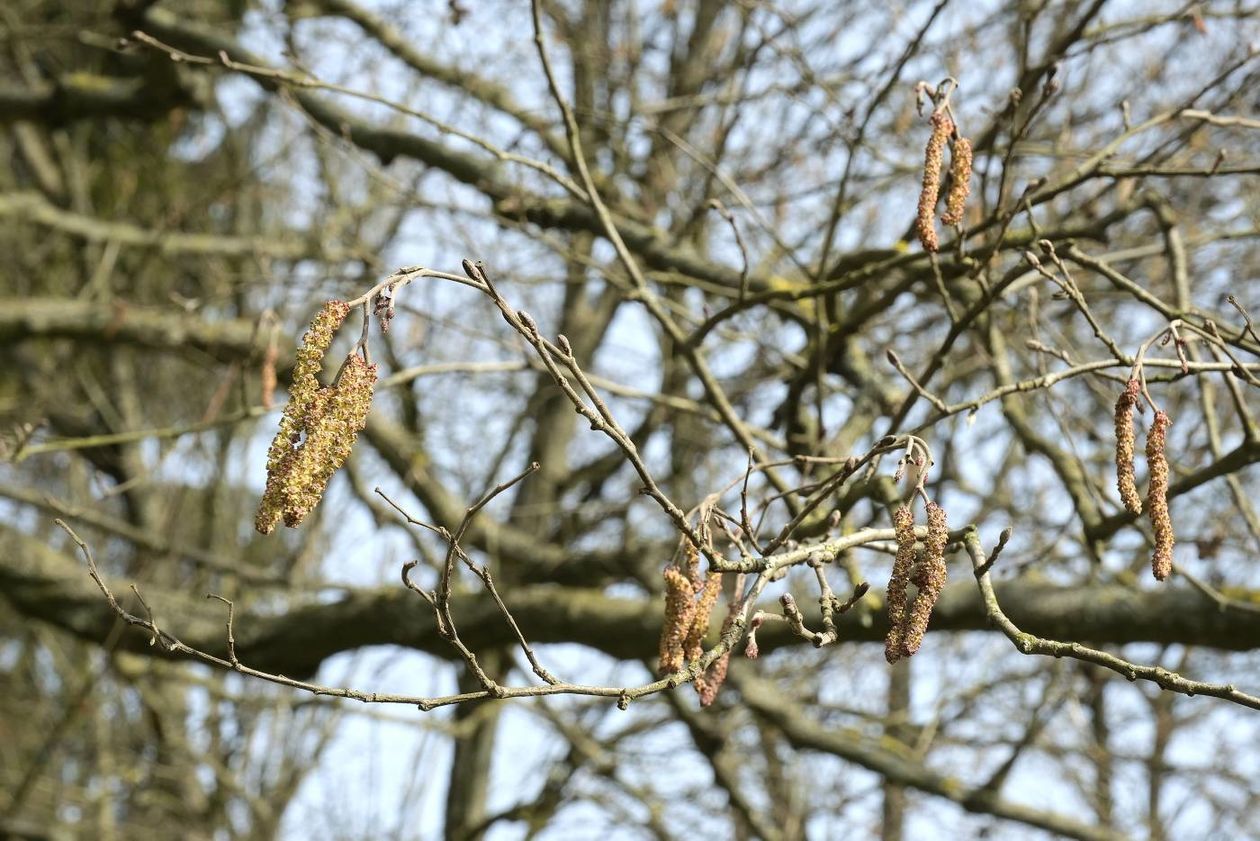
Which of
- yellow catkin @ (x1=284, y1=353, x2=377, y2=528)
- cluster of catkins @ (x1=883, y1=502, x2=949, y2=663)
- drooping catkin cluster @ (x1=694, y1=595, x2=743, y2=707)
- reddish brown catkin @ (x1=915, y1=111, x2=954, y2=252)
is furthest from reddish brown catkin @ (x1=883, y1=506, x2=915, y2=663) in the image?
yellow catkin @ (x1=284, y1=353, x2=377, y2=528)

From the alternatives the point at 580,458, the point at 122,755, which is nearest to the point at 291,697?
the point at 122,755

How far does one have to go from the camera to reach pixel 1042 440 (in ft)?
12.8

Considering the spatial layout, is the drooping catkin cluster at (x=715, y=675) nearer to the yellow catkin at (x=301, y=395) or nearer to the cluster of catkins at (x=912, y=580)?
the cluster of catkins at (x=912, y=580)

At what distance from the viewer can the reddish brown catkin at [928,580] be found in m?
1.85

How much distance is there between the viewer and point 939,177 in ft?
7.86

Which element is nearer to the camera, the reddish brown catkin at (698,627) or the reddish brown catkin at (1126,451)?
the reddish brown catkin at (1126,451)

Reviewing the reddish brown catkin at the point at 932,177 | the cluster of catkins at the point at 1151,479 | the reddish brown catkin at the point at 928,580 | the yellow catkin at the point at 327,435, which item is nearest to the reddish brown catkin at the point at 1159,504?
the cluster of catkins at the point at 1151,479

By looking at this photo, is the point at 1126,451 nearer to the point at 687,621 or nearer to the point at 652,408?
the point at 687,621

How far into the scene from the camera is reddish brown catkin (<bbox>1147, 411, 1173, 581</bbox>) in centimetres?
195

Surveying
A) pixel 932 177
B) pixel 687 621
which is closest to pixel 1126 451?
pixel 932 177

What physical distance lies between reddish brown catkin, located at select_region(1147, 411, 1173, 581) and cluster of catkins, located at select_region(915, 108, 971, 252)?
538 millimetres

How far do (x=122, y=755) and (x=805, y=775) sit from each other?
14.2ft

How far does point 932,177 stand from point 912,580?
0.76 metres

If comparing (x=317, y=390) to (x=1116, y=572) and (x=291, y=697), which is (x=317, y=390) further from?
(x=291, y=697)
